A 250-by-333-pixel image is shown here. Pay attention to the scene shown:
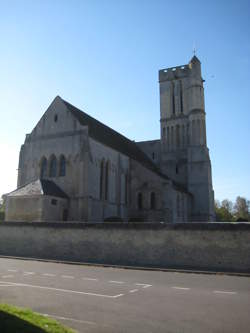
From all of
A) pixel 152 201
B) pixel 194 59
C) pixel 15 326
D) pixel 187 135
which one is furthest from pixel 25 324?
pixel 194 59

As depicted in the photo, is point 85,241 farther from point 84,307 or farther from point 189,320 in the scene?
point 189,320

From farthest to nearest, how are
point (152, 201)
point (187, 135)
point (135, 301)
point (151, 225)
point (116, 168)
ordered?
1. point (187, 135)
2. point (152, 201)
3. point (116, 168)
4. point (151, 225)
5. point (135, 301)

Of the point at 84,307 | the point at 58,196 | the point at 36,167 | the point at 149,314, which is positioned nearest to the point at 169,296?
the point at 149,314

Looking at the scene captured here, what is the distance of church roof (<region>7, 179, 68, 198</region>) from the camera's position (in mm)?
27141

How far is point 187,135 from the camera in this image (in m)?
47.2

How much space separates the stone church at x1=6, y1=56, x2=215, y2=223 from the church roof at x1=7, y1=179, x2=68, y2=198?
13 cm

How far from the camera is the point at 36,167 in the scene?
1255 inches

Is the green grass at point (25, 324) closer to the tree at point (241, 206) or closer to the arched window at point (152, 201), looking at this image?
the arched window at point (152, 201)

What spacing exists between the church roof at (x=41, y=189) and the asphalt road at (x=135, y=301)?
14757 millimetres

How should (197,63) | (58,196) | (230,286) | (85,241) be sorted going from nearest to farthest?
(230,286)
(85,241)
(58,196)
(197,63)

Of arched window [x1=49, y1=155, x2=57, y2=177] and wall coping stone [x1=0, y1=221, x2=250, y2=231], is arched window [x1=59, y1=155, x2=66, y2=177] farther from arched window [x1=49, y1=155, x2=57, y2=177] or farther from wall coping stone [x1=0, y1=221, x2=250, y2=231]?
wall coping stone [x1=0, y1=221, x2=250, y2=231]

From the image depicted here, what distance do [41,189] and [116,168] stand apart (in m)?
10.6

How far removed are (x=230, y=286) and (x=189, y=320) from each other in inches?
212

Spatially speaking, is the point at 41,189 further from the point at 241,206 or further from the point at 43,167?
the point at 241,206
